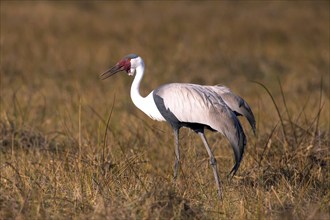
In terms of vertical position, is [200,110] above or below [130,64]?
below

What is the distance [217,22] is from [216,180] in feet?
33.3

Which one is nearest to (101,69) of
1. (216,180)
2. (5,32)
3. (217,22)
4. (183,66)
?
(183,66)

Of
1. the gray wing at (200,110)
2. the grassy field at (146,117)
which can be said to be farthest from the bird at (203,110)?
the grassy field at (146,117)

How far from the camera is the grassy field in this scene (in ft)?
16.0

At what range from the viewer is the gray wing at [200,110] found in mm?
5441

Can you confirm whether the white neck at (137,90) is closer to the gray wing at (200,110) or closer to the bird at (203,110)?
the bird at (203,110)

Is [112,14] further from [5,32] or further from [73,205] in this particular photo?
[73,205]

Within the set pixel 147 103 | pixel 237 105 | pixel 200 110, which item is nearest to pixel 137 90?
pixel 147 103

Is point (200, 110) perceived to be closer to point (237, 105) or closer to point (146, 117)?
point (237, 105)

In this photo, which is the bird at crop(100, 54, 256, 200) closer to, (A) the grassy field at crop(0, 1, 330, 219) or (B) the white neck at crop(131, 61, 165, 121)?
(B) the white neck at crop(131, 61, 165, 121)

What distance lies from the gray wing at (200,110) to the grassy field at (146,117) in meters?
0.35

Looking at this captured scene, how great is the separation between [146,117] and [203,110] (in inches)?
123

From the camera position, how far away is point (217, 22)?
15.4 m

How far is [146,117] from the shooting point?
863cm
